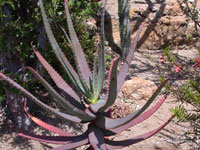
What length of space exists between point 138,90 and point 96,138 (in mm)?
2073

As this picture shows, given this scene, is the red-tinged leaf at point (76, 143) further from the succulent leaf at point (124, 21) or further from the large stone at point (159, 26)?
the large stone at point (159, 26)

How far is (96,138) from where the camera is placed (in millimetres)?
1462

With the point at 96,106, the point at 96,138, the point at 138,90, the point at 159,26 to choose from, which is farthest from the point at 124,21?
the point at 96,138

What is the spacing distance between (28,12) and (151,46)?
3.18 m

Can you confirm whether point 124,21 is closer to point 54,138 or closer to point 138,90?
point 138,90

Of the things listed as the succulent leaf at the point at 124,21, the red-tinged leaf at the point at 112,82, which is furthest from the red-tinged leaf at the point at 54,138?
the succulent leaf at the point at 124,21

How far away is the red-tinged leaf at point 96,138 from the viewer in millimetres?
1394

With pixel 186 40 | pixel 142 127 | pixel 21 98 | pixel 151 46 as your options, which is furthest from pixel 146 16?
pixel 21 98

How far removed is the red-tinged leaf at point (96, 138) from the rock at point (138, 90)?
6.43ft

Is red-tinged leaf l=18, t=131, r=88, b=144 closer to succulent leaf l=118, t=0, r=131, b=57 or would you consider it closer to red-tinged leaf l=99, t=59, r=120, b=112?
red-tinged leaf l=99, t=59, r=120, b=112

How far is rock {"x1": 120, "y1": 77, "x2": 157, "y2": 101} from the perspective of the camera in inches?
135

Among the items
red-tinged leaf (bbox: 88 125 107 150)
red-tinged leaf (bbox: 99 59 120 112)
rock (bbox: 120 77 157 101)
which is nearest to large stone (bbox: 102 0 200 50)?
rock (bbox: 120 77 157 101)

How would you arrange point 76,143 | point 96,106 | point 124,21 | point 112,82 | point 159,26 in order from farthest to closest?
point 159,26, point 124,21, point 96,106, point 76,143, point 112,82

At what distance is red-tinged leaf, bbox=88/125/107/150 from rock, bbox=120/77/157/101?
1959mm
